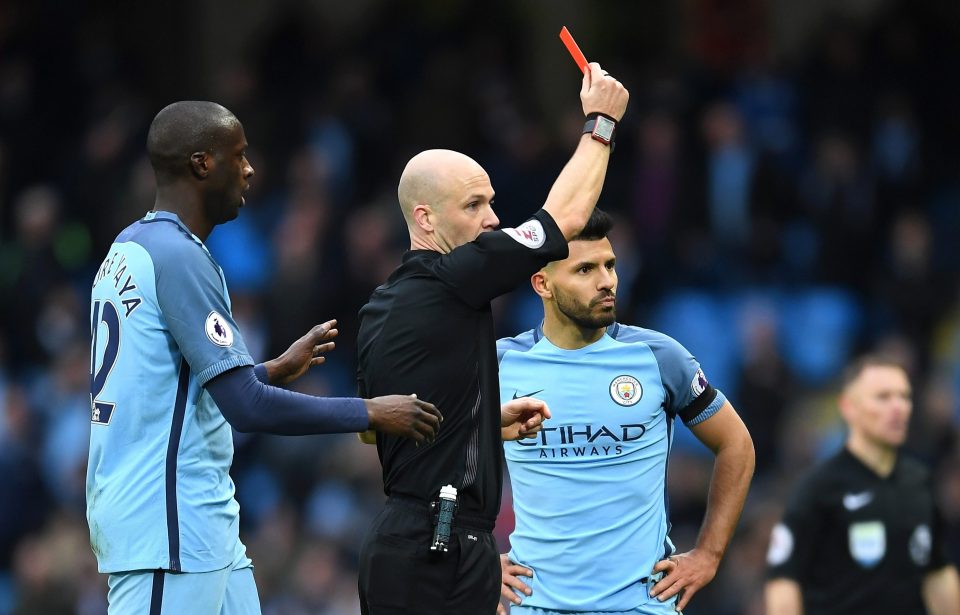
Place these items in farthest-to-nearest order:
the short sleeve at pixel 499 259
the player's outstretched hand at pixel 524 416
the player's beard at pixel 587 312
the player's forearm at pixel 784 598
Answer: the player's forearm at pixel 784 598
the player's beard at pixel 587 312
the player's outstretched hand at pixel 524 416
the short sleeve at pixel 499 259

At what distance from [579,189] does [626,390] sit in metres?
1.11

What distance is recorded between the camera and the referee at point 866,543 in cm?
696

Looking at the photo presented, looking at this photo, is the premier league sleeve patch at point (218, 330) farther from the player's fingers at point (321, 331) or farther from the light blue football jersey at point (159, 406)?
the player's fingers at point (321, 331)

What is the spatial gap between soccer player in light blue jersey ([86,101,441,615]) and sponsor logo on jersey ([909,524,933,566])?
3.27 metres

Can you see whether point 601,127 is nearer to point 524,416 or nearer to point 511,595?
point 524,416

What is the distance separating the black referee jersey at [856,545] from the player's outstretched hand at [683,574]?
1.42m

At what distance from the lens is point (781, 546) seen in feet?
23.0

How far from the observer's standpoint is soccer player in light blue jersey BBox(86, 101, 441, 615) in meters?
4.56

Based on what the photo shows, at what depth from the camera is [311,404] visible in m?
4.55

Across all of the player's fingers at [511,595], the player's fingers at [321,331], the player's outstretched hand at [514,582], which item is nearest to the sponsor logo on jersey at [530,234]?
the player's fingers at [321,331]

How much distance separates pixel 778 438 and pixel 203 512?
6929mm

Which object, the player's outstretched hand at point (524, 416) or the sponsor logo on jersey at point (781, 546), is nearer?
the player's outstretched hand at point (524, 416)

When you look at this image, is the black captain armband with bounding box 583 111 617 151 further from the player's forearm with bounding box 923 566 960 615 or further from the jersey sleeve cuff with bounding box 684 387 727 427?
the player's forearm with bounding box 923 566 960 615

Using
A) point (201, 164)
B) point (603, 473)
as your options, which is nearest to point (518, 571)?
point (603, 473)
